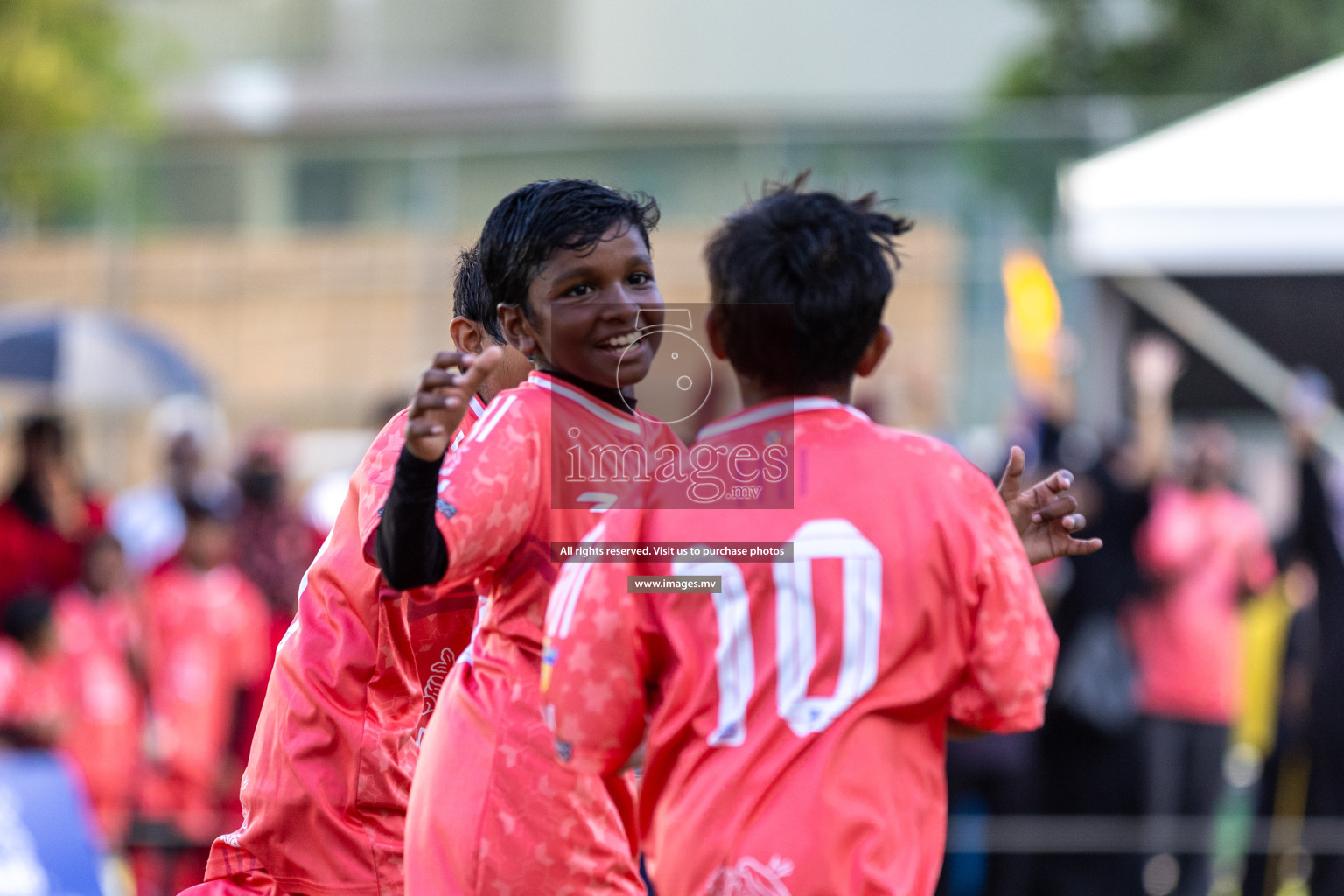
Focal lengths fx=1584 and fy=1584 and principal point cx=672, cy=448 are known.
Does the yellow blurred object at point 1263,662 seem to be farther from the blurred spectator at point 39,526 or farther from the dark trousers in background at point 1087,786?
the blurred spectator at point 39,526

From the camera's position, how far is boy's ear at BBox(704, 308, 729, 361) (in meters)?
2.21

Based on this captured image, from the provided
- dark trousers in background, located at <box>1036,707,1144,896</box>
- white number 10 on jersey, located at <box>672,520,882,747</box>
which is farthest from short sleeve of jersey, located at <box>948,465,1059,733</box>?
dark trousers in background, located at <box>1036,707,1144,896</box>

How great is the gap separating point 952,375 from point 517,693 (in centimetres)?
930

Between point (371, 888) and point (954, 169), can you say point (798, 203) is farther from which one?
point (954, 169)

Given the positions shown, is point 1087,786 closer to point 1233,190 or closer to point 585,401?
point 1233,190

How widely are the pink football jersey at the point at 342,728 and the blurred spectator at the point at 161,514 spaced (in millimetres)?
4630

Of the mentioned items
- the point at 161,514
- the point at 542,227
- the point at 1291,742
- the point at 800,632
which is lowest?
the point at 1291,742

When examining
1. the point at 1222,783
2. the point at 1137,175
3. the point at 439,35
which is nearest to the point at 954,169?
the point at 1137,175

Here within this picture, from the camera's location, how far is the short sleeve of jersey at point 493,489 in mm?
2061

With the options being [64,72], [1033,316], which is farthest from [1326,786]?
[64,72]

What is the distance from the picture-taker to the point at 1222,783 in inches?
284

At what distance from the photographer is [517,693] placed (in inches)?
86.0

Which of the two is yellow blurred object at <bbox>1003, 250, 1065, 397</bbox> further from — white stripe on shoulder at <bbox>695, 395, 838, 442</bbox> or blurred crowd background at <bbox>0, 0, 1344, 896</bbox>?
white stripe on shoulder at <bbox>695, 395, 838, 442</bbox>

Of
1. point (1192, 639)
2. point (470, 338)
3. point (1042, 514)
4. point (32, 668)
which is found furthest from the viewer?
point (1192, 639)
